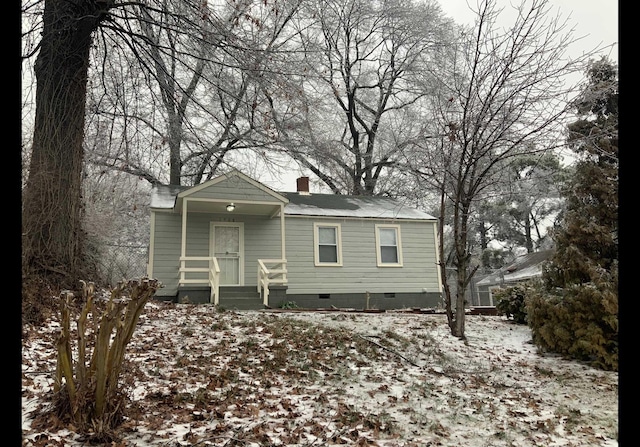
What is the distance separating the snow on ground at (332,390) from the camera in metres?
3.73

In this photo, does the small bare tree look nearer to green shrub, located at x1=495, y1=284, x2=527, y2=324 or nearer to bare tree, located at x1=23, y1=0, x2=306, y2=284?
bare tree, located at x1=23, y1=0, x2=306, y2=284

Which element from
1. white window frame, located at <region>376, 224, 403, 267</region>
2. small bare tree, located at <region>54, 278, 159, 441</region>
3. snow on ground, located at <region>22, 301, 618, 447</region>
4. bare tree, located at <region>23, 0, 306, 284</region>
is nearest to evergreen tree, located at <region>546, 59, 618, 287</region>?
snow on ground, located at <region>22, 301, 618, 447</region>

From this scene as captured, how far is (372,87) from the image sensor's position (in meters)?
21.4

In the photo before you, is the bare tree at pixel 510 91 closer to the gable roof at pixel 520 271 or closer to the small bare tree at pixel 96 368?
the small bare tree at pixel 96 368

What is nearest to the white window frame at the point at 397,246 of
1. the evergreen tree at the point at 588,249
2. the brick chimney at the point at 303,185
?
the brick chimney at the point at 303,185

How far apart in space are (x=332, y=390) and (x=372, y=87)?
61.4 ft

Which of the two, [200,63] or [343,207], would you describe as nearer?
[200,63]

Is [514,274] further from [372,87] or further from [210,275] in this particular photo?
[210,275]

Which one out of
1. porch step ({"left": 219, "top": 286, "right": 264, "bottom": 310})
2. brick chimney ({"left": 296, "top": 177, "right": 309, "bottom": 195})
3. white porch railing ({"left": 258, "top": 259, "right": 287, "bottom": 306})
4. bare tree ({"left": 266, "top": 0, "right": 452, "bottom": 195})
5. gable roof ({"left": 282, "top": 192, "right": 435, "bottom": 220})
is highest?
bare tree ({"left": 266, "top": 0, "right": 452, "bottom": 195})

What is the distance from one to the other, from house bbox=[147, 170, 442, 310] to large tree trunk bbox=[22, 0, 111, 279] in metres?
4.63

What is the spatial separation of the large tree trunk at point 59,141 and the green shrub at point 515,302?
906 cm

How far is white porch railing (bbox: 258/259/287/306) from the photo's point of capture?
1197 cm

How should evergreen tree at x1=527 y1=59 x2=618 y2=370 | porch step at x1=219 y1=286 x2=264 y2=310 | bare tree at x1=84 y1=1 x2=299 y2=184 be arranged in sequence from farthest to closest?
porch step at x1=219 y1=286 x2=264 y2=310 < evergreen tree at x1=527 y1=59 x2=618 y2=370 < bare tree at x1=84 y1=1 x2=299 y2=184

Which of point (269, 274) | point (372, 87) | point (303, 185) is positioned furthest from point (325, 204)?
point (372, 87)
